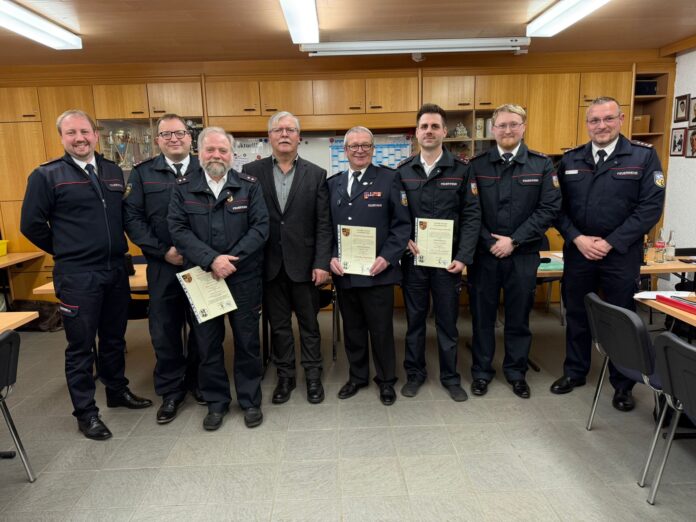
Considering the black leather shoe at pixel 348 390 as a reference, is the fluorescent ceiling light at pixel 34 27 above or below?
above

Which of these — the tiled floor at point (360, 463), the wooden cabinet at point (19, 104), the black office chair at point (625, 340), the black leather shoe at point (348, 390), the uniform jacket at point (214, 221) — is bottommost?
the tiled floor at point (360, 463)

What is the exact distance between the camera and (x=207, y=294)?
2.58 metres

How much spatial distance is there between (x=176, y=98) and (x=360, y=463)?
4.38m

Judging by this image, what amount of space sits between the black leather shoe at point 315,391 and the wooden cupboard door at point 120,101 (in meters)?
3.72

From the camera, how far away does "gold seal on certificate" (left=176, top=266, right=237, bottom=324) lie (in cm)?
255

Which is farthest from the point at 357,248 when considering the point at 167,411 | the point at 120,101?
the point at 120,101

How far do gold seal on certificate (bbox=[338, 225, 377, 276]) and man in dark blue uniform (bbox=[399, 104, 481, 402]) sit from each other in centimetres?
27

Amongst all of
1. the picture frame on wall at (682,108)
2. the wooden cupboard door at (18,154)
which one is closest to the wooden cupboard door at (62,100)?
the wooden cupboard door at (18,154)

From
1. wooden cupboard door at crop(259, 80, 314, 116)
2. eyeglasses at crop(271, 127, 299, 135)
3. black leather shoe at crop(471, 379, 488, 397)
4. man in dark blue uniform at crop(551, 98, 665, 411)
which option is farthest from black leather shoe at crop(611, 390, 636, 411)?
wooden cupboard door at crop(259, 80, 314, 116)

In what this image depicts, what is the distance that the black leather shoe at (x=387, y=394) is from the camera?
2.98 metres

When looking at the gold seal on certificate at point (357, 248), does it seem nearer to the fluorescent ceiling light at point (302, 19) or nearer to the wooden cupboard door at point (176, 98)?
the fluorescent ceiling light at point (302, 19)

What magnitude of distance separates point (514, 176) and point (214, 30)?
117 inches

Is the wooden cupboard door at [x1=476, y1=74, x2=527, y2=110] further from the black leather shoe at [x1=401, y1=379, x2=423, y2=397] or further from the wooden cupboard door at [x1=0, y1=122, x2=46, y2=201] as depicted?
the wooden cupboard door at [x1=0, y1=122, x2=46, y2=201]

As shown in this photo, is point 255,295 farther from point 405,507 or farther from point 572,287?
point 572,287
